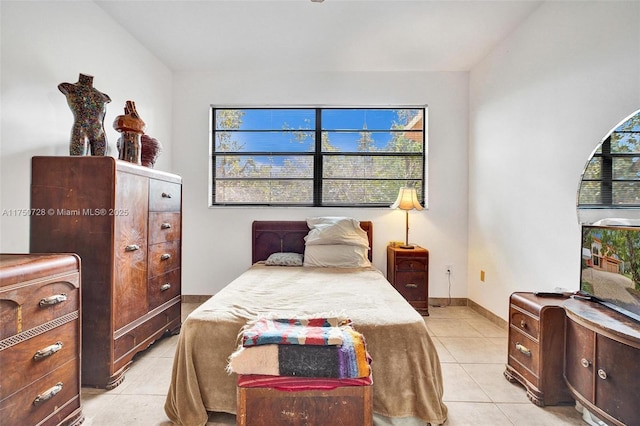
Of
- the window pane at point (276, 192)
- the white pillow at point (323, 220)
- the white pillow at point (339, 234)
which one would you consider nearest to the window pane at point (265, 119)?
the window pane at point (276, 192)

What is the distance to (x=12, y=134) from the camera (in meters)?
1.89

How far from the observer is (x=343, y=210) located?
12.2ft

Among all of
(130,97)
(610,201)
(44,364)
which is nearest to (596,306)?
(610,201)

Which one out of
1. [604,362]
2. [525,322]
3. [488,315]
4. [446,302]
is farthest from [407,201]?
[604,362]

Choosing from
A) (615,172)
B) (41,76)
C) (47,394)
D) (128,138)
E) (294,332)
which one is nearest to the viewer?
(294,332)

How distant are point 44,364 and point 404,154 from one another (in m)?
3.56

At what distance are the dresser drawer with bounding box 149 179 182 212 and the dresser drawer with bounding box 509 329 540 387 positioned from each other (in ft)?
8.92

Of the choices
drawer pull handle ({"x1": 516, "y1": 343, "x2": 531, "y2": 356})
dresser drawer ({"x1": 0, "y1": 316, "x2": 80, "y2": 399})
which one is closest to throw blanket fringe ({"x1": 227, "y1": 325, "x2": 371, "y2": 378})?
dresser drawer ({"x1": 0, "y1": 316, "x2": 80, "y2": 399})

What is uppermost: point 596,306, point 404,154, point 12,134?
point 404,154

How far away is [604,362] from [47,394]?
259cm

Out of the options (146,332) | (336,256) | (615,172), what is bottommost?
(146,332)

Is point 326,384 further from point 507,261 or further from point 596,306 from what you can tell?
point 507,261

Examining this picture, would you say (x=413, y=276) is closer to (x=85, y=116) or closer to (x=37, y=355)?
(x=37, y=355)

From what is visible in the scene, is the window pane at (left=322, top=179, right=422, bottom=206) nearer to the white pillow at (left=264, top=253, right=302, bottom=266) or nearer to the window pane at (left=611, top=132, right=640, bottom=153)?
the white pillow at (left=264, top=253, right=302, bottom=266)
